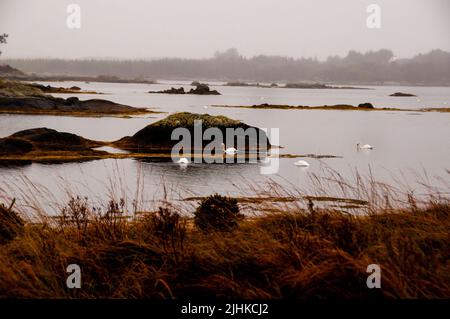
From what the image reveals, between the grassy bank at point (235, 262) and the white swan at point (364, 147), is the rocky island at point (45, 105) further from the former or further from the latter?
the grassy bank at point (235, 262)

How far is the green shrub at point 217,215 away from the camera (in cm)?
849

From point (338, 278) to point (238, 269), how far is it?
3.43 feet

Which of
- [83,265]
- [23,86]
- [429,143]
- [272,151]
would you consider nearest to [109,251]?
[83,265]

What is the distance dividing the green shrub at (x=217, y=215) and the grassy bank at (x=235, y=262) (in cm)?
113

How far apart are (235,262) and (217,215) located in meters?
3.41

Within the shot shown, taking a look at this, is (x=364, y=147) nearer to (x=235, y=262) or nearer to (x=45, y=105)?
(x=235, y=262)

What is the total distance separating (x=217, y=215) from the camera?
30.4ft

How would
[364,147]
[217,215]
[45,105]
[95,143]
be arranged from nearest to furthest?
[217,215] → [95,143] → [364,147] → [45,105]

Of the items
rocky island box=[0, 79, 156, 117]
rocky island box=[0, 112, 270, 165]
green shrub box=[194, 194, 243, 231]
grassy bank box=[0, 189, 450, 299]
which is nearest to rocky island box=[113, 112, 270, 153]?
rocky island box=[0, 112, 270, 165]

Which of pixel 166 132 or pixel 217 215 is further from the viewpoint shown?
pixel 166 132

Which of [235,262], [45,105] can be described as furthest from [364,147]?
[45,105]

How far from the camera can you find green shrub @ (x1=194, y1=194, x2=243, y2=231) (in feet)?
27.9

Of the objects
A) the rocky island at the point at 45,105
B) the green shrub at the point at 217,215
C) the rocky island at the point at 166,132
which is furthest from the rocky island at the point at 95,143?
the rocky island at the point at 45,105

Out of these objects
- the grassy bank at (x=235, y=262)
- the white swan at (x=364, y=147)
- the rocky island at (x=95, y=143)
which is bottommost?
the white swan at (x=364, y=147)
